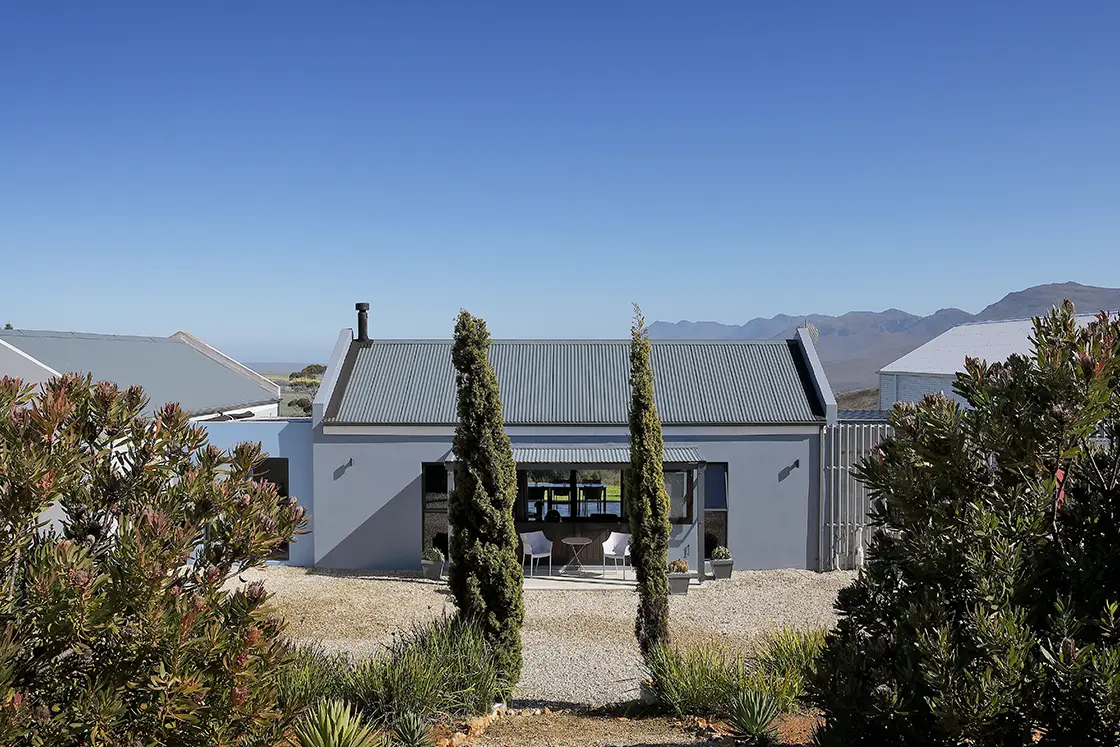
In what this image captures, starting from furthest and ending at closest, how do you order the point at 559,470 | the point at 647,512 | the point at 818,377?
the point at 818,377
the point at 559,470
the point at 647,512

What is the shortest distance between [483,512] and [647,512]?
2096 millimetres

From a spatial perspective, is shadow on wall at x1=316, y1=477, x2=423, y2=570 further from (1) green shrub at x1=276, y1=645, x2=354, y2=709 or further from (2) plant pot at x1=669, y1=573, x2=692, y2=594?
(1) green shrub at x1=276, y1=645, x2=354, y2=709

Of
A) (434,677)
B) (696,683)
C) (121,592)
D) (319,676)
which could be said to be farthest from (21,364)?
(121,592)

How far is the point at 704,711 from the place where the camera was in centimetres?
855

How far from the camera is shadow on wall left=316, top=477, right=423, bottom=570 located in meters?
18.5

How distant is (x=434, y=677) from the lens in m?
8.14

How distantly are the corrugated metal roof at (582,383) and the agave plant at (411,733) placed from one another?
1144 cm

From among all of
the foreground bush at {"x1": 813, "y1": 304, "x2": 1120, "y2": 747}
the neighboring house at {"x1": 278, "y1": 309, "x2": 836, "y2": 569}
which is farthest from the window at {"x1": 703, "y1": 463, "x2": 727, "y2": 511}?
the foreground bush at {"x1": 813, "y1": 304, "x2": 1120, "y2": 747}

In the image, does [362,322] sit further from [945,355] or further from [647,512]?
[945,355]

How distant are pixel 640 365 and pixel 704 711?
14.2ft

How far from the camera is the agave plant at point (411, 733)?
23.5 feet

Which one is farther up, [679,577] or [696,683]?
[696,683]

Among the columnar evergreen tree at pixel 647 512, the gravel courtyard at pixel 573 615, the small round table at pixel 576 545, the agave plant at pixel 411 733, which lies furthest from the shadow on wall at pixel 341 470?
the agave plant at pixel 411 733

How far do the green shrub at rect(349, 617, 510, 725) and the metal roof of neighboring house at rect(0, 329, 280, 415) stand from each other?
34.0ft
